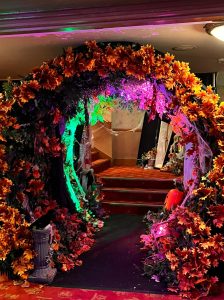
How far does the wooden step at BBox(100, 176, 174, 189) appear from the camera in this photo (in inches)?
311

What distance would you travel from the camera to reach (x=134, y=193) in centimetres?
771

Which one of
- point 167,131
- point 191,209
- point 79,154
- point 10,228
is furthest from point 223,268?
point 167,131

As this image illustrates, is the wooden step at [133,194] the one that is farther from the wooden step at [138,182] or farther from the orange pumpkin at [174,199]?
the orange pumpkin at [174,199]

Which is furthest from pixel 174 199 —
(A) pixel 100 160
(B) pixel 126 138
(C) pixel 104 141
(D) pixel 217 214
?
(B) pixel 126 138

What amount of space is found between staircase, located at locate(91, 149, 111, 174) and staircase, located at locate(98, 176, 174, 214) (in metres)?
0.94

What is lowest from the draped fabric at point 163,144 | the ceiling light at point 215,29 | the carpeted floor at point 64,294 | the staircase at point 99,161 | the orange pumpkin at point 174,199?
the carpeted floor at point 64,294

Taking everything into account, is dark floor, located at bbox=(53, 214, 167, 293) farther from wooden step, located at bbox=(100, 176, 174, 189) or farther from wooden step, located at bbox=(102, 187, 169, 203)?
wooden step, located at bbox=(100, 176, 174, 189)

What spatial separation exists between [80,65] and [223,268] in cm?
273

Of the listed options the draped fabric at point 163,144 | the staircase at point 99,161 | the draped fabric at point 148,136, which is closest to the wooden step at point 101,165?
the staircase at point 99,161

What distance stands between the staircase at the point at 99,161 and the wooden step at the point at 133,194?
1.23m

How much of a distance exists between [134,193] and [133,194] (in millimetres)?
36

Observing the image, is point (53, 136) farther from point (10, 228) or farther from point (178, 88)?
point (178, 88)

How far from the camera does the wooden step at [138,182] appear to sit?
7.89 m

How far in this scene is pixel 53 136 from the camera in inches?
194
